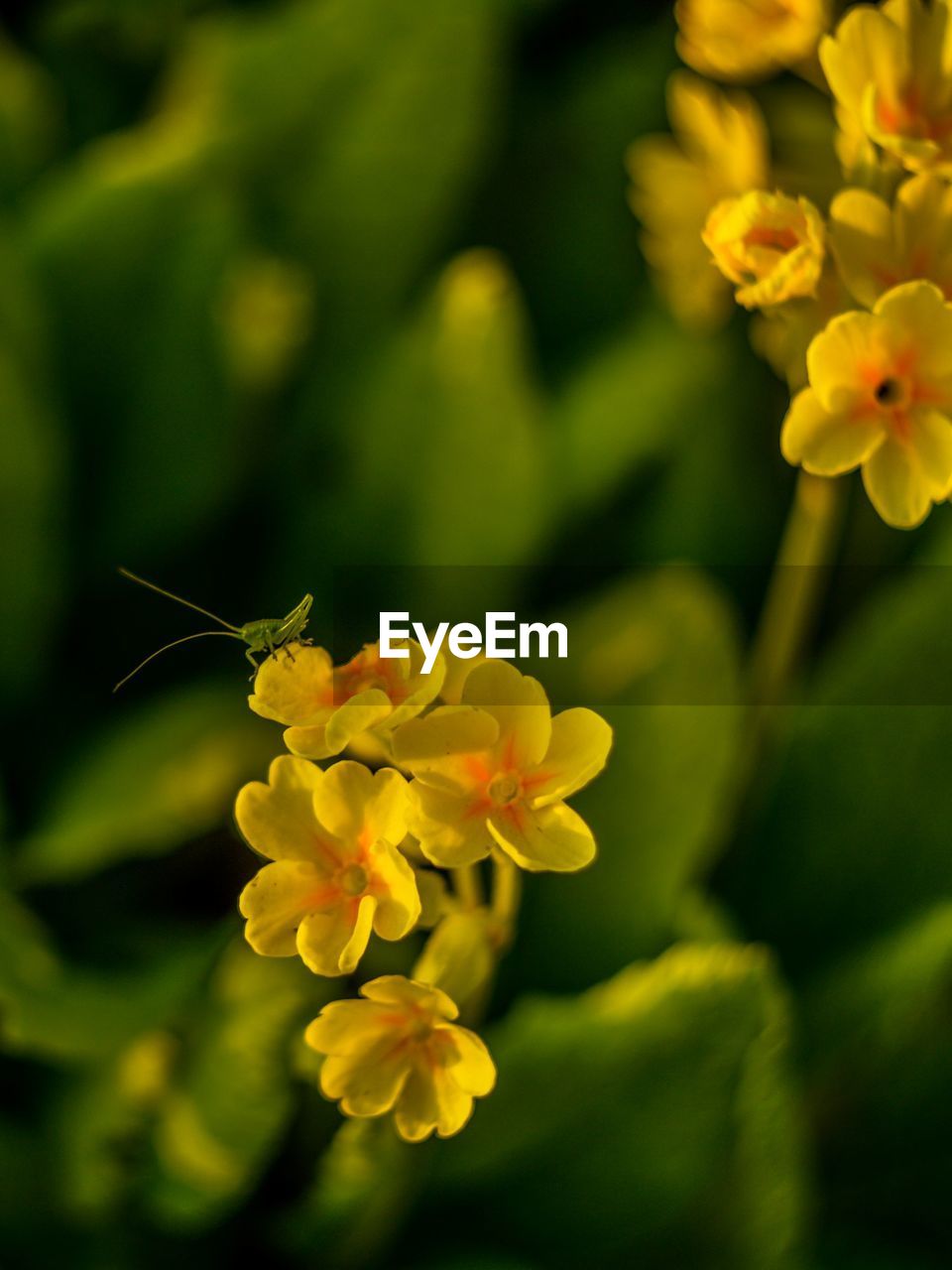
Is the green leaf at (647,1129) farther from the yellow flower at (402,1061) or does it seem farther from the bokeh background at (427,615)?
the yellow flower at (402,1061)

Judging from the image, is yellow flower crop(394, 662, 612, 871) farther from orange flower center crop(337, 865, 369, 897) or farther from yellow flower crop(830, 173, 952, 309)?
yellow flower crop(830, 173, 952, 309)

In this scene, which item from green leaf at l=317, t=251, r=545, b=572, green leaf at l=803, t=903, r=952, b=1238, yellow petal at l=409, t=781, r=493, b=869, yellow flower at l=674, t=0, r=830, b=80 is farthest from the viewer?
green leaf at l=317, t=251, r=545, b=572

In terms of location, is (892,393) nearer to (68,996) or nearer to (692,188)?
(692,188)

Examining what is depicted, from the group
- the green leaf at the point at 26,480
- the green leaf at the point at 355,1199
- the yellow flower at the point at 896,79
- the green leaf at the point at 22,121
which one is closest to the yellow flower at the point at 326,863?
the green leaf at the point at 355,1199

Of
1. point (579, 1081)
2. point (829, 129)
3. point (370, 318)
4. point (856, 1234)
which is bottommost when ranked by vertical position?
point (856, 1234)

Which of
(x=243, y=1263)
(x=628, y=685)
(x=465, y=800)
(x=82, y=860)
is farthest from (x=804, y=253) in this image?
(x=243, y=1263)

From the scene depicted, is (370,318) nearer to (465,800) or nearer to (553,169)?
(553,169)

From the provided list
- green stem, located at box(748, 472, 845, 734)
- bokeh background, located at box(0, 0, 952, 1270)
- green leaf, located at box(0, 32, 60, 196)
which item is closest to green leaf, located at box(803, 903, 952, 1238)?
bokeh background, located at box(0, 0, 952, 1270)
